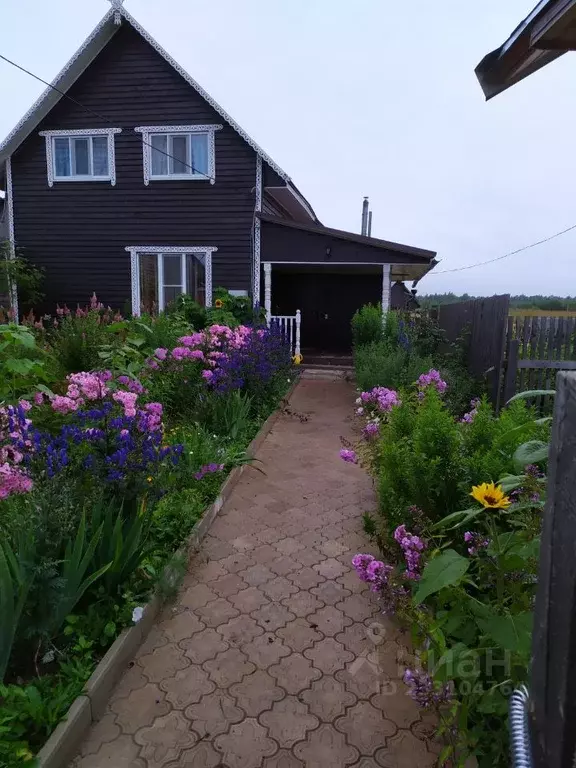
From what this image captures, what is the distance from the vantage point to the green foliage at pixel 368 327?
10094mm

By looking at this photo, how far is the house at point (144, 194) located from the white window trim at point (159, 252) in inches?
1.0

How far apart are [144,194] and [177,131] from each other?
5.60 ft

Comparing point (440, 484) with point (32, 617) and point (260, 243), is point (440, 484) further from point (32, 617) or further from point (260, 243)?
point (260, 243)

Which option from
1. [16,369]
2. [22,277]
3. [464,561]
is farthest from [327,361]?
[464,561]

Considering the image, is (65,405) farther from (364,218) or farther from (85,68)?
(364,218)

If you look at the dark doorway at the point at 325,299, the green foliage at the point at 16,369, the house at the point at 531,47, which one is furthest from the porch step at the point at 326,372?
the house at the point at 531,47

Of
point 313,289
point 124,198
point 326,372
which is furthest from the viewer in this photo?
point 313,289

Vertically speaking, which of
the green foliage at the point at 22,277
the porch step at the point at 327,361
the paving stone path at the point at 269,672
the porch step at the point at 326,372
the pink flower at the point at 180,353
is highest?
the green foliage at the point at 22,277

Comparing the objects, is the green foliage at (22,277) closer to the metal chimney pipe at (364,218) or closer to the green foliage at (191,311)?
the green foliage at (191,311)

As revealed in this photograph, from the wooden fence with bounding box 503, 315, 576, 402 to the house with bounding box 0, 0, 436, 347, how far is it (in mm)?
4895

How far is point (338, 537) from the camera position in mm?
3576

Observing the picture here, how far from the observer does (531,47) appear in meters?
2.57

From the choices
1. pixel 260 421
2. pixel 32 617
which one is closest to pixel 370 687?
pixel 32 617

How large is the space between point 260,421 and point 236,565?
3.21m
